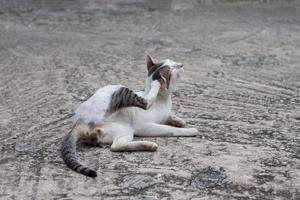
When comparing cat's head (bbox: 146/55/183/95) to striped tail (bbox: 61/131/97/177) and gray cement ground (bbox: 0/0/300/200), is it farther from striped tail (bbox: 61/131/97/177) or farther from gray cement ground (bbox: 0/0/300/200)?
striped tail (bbox: 61/131/97/177)

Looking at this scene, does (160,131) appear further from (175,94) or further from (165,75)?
(175,94)

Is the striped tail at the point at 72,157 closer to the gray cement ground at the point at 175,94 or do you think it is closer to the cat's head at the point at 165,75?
the gray cement ground at the point at 175,94

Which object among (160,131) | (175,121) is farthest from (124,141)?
(175,121)

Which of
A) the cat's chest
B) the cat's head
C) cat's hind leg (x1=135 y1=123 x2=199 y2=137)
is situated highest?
the cat's head

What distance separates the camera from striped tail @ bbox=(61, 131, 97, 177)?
12.1 ft

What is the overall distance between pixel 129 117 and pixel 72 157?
23.1 inches

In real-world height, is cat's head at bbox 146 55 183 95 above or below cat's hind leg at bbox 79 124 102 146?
above

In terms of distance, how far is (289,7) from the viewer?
11.0 metres

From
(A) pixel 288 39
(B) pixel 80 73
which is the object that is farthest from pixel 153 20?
(B) pixel 80 73

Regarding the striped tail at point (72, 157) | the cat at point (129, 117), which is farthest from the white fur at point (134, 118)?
the striped tail at point (72, 157)

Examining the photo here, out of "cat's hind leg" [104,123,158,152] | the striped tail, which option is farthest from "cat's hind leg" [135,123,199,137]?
the striped tail

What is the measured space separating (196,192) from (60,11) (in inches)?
307

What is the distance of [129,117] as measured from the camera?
13.9 feet

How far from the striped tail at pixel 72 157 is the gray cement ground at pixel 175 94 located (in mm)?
44
